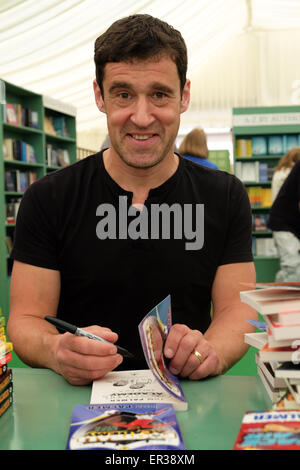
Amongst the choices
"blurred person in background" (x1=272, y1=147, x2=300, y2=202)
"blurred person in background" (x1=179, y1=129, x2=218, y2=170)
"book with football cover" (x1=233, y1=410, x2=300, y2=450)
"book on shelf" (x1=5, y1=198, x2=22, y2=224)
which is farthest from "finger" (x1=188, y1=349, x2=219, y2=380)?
"blurred person in background" (x1=272, y1=147, x2=300, y2=202)

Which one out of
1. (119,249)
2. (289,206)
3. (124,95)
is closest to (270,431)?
(119,249)

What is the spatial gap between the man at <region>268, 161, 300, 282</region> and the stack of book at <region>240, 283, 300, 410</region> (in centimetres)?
303

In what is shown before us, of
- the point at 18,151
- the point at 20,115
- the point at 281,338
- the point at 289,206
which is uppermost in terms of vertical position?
the point at 20,115

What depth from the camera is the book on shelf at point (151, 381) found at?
0.84 m

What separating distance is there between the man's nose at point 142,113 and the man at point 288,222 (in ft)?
8.68

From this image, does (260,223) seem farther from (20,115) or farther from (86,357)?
(86,357)

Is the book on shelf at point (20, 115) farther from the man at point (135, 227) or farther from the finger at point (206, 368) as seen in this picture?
the finger at point (206, 368)

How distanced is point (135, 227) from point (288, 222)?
122 inches

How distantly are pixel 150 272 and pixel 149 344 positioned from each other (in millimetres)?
555

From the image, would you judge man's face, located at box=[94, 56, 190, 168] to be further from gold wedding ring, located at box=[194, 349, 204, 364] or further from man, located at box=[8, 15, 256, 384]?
gold wedding ring, located at box=[194, 349, 204, 364]

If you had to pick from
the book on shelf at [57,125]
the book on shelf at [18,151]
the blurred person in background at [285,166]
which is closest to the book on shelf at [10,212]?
the book on shelf at [18,151]

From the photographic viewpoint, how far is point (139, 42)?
4.05 feet

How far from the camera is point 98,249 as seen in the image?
140 centimetres

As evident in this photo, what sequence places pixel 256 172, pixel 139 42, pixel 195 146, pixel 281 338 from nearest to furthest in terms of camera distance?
pixel 281 338 → pixel 139 42 → pixel 195 146 → pixel 256 172
